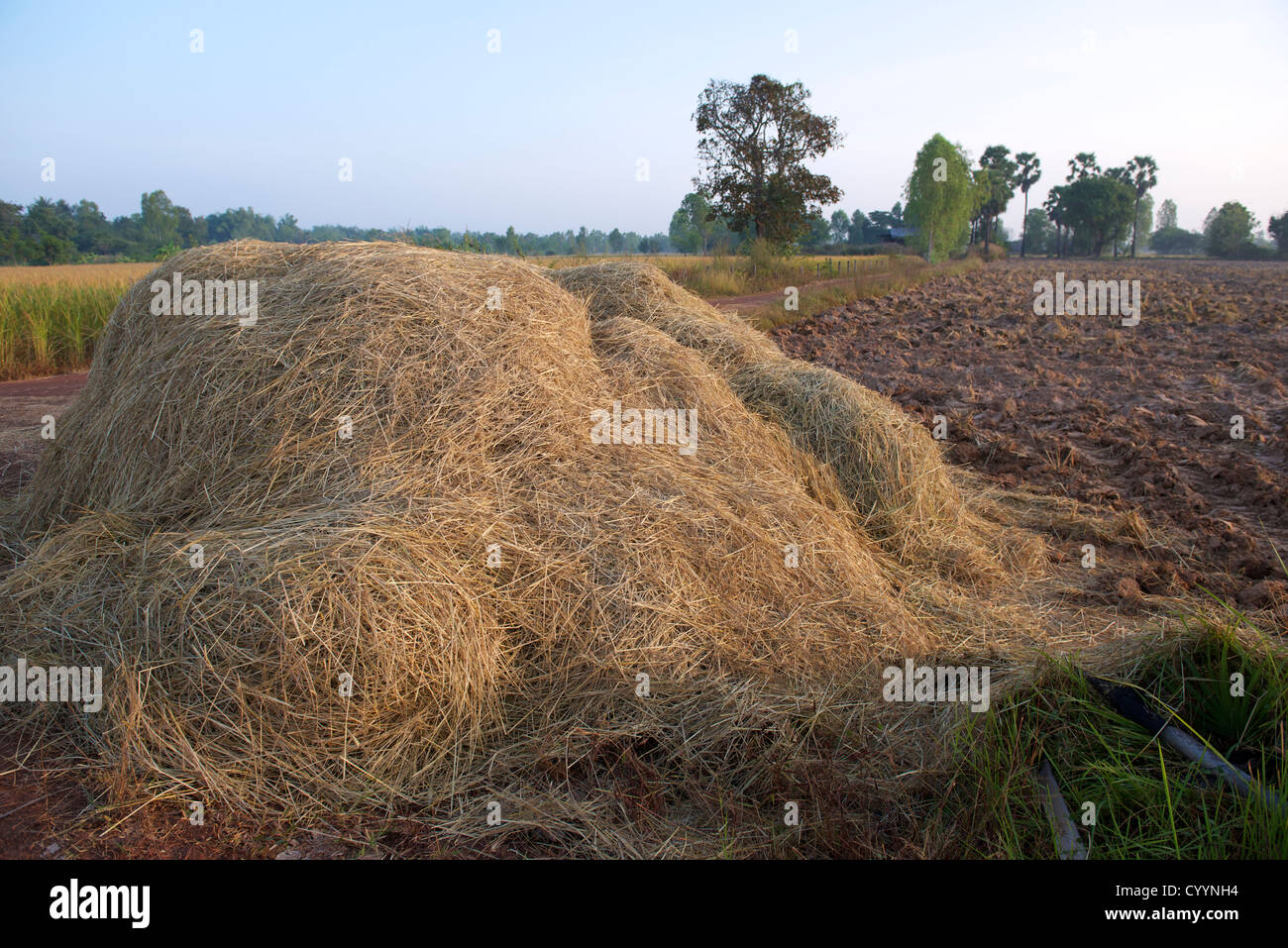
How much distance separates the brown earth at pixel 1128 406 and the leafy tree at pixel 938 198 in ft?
115

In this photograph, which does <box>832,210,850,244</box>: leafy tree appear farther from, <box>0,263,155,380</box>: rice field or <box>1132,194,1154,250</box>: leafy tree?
<box>0,263,155,380</box>: rice field

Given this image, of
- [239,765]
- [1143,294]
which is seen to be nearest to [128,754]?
[239,765]

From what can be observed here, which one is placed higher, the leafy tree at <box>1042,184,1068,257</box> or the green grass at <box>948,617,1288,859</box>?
the leafy tree at <box>1042,184,1068,257</box>

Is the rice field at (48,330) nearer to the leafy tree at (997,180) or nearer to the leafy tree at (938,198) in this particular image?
the leafy tree at (938,198)

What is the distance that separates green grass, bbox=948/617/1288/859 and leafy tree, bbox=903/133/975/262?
166ft

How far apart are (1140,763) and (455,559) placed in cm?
242

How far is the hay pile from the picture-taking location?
254 cm

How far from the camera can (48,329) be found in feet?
33.5

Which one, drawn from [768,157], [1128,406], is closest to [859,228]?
[768,157]

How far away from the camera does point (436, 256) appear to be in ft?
14.4
